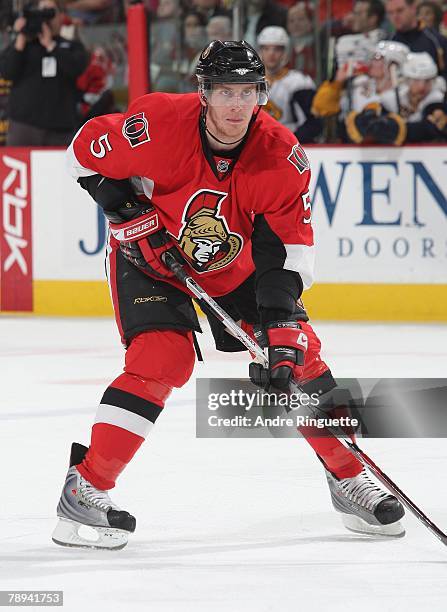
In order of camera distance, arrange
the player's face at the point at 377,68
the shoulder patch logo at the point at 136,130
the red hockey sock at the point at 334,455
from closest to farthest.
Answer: the shoulder patch logo at the point at 136,130 < the red hockey sock at the point at 334,455 < the player's face at the point at 377,68

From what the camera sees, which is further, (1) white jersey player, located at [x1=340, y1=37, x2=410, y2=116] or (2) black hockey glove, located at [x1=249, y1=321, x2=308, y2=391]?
(1) white jersey player, located at [x1=340, y1=37, x2=410, y2=116]

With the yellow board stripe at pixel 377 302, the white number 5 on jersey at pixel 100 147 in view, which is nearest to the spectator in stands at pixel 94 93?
the yellow board stripe at pixel 377 302

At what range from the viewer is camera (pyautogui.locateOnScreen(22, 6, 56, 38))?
6.89 metres

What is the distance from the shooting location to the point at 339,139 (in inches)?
265

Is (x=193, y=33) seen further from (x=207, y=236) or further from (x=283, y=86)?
(x=207, y=236)

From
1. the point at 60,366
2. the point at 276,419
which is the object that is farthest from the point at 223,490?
the point at 60,366

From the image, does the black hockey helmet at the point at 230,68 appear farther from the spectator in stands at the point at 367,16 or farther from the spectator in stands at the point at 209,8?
the spectator in stands at the point at 209,8

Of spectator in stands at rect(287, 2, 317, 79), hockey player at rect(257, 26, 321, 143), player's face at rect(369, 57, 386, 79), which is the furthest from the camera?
spectator in stands at rect(287, 2, 317, 79)

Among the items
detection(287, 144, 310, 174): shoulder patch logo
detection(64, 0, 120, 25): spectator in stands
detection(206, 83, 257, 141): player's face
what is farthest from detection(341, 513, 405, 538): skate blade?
detection(64, 0, 120, 25): spectator in stands

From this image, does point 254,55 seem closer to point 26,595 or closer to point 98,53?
point 26,595

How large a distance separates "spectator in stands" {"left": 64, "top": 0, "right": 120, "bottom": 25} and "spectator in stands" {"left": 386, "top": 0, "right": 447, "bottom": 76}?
1.95m

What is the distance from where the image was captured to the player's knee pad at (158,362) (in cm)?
271

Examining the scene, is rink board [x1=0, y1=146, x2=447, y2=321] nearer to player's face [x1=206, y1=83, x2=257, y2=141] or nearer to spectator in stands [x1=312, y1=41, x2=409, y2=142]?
spectator in stands [x1=312, y1=41, x2=409, y2=142]

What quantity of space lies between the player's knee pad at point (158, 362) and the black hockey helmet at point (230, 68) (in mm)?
534
